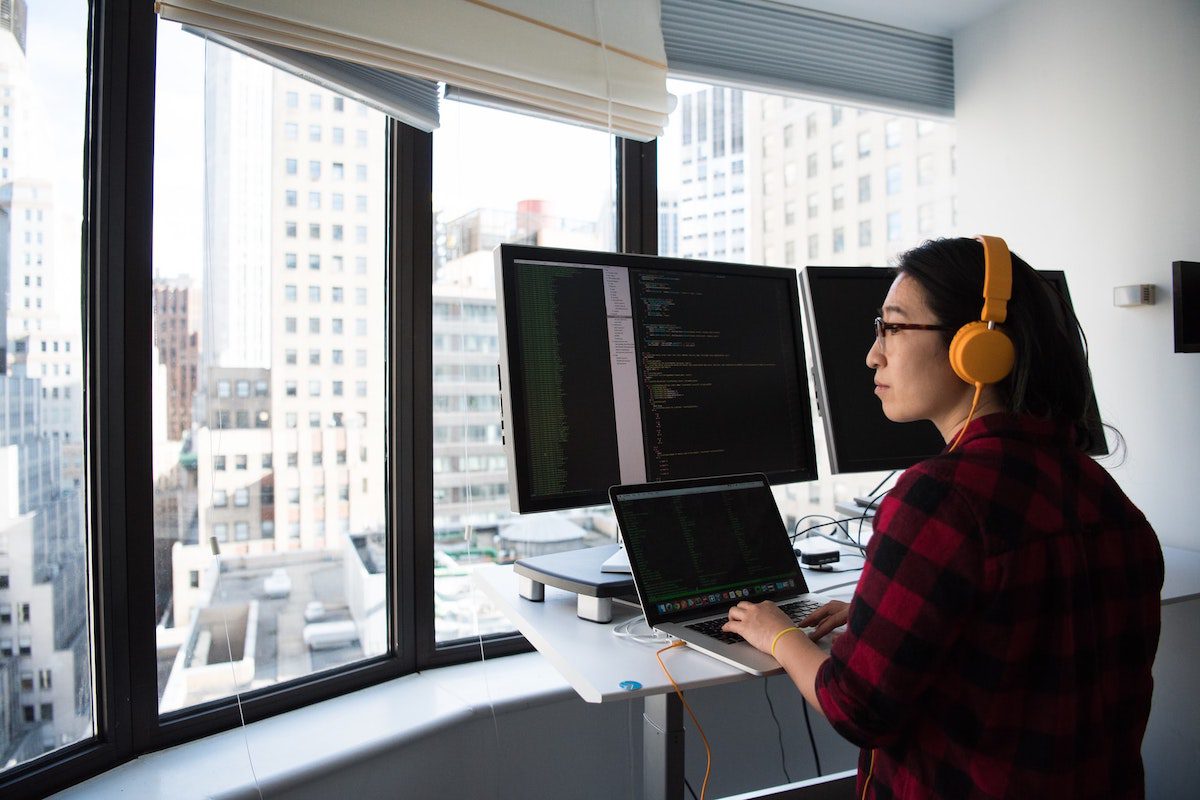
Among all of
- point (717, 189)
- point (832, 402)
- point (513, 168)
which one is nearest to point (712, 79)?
point (717, 189)

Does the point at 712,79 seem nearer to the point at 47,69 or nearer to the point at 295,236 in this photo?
the point at 295,236

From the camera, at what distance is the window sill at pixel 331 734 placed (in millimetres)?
1407

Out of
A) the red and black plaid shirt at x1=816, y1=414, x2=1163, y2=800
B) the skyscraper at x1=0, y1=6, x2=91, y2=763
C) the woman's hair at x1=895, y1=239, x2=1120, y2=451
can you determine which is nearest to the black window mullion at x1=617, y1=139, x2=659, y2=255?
the woman's hair at x1=895, y1=239, x2=1120, y2=451

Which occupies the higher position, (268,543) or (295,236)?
(295,236)

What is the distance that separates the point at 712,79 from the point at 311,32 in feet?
A: 3.92

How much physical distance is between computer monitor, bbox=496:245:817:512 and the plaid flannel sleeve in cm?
57

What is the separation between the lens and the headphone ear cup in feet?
3.00

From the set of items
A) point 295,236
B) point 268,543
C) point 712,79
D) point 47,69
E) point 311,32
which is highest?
point 712,79

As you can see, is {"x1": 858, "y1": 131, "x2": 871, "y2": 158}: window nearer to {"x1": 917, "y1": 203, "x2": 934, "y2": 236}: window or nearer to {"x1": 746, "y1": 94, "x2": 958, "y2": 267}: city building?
{"x1": 746, "y1": 94, "x2": 958, "y2": 267}: city building

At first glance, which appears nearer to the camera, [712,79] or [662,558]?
[662,558]

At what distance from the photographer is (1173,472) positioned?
205cm

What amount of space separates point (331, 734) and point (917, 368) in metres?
1.33

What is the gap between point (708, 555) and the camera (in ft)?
4.07

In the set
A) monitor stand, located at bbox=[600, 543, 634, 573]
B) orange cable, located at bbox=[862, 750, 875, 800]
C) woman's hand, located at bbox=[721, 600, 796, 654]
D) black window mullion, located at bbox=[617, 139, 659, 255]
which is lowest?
orange cable, located at bbox=[862, 750, 875, 800]
